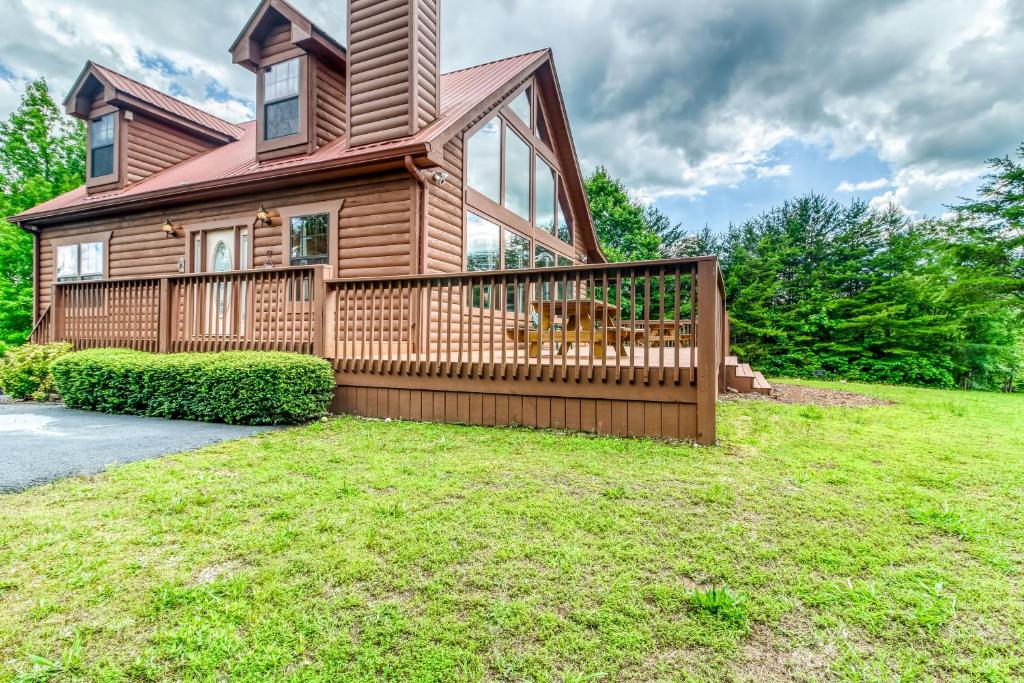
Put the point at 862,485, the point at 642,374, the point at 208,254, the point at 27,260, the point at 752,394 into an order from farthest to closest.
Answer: the point at 27,260
the point at 208,254
the point at 752,394
the point at 642,374
the point at 862,485

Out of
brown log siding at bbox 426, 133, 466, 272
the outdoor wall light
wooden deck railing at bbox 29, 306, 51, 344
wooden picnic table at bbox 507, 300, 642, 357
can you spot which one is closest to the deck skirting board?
wooden picnic table at bbox 507, 300, 642, 357

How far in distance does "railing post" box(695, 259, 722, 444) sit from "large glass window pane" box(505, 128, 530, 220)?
5558 millimetres

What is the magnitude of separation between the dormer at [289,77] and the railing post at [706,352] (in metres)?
6.79

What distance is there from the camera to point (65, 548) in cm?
196

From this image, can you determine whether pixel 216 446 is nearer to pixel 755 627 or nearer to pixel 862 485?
pixel 755 627

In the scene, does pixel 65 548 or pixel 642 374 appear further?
pixel 642 374

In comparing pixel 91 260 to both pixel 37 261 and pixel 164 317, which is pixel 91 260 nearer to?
pixel 37 261

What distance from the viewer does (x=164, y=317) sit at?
6027mm

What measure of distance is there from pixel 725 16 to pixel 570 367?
1156 centimetres

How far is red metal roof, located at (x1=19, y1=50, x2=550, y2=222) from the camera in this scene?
21.6 ft

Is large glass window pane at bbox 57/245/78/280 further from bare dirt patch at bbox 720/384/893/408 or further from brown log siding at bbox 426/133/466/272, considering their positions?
bare dirt patch at bbox 720/384/893/408

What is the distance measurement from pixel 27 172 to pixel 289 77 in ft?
49.9

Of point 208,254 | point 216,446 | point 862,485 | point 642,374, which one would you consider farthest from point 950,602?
point 208,254

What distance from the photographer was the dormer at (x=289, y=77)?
24.7 ft
